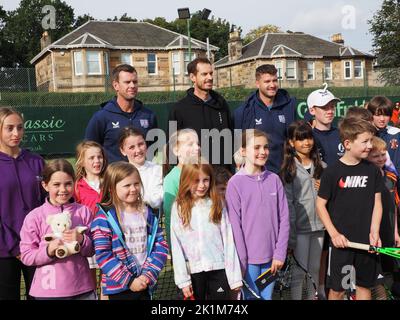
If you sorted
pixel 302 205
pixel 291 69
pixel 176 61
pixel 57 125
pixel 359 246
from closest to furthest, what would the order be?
1. pixel 359 246
2. pixel 302 205
3. pixel 57 125
4. pixel 176 61
5. pixel 291 69

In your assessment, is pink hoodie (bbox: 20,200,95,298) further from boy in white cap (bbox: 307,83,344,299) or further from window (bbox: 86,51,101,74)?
window (bbox: 86,51,101,74)

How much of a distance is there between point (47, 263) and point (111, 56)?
121 ft

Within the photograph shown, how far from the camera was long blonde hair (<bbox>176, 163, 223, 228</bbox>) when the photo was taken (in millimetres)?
3367

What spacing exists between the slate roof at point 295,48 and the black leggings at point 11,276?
38.7 meters

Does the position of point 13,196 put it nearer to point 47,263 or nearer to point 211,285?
point 47,263

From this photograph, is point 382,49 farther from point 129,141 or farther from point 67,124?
point 129,141

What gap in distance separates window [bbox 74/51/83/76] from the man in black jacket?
32.6 meters

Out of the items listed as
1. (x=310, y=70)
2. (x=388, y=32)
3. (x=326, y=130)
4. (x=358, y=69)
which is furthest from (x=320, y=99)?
(x=358, y=69)

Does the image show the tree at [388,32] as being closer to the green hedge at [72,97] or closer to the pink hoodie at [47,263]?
the green hedge at [72,97]

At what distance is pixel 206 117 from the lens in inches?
184

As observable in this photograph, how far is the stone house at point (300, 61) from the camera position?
40531 millimetres

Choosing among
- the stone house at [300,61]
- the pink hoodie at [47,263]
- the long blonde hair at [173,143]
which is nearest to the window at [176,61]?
the stone house at [300,61]

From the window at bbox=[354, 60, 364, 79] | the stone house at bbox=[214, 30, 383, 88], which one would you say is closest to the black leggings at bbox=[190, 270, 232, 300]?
the stone house at bbox=[214, 30, 383, 88]

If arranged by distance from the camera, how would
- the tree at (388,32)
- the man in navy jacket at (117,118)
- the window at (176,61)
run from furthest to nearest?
the window at (176,61) → the tree at (388,32) → the man in navy jacket at (117,118)
